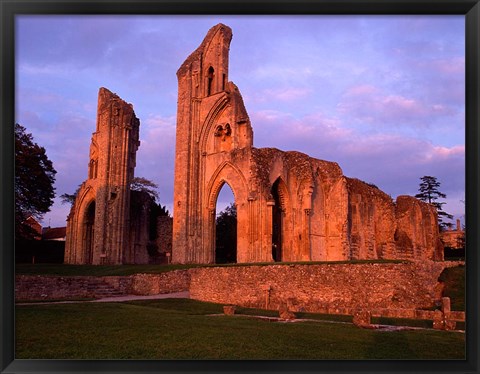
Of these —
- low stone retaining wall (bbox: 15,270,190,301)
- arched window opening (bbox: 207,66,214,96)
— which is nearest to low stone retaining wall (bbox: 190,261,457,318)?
low stone retaining wall (bbox: 15,270,190,301)

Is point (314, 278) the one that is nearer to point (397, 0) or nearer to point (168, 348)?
point (168, 348)

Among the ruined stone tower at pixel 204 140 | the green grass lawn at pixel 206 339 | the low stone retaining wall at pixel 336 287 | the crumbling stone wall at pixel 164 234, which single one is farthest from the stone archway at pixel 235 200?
the green grass lawn at pixel 206 339

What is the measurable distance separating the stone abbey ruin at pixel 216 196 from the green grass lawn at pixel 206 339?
1480cm

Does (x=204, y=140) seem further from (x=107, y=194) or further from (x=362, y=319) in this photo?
(x=362, y=319)

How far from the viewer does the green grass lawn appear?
834 centimetres

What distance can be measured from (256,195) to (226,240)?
50.9 feet

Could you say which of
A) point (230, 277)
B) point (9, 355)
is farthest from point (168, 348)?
point (230, 277)

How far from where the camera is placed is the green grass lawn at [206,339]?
8344 mm

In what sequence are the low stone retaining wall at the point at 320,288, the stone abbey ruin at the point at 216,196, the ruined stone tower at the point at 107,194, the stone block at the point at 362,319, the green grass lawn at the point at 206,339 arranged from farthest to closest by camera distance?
the ruined stone tower at the point at 107,194
the stone abbey ruin at the point at 216,196
the low stone retaining wall at the point at 320,288
the stone block at the point at 362,319
the green grass lawn at the point at 206,339

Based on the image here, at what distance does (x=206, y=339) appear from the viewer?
9664 millimetres

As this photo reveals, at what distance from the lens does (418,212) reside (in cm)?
3544

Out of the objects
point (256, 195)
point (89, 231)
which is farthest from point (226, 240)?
point (256, 195)

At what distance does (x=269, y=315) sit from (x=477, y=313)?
30.9ft

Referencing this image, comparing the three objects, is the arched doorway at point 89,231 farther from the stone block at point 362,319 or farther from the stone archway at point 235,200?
the stone block at point 362,319
